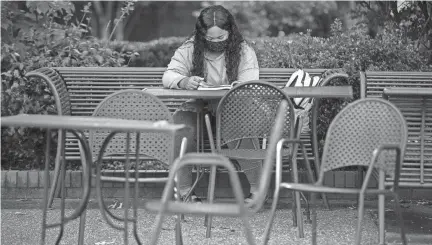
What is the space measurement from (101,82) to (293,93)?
2.00 metres

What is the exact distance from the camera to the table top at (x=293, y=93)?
530 cm

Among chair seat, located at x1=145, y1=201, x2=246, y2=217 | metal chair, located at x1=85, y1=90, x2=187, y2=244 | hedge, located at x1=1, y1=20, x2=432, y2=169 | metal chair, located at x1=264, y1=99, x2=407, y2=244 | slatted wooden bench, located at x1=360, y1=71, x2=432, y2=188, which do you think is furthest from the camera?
hedge, located at x1=1, y1=20, x2=432, y2=169

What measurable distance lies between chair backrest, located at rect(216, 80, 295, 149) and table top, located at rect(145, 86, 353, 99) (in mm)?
149

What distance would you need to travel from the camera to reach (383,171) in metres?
4.53

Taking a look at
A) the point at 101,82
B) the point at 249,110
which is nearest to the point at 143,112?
the point at 249,110

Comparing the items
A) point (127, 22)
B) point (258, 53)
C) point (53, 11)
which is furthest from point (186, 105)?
point (127, 22)

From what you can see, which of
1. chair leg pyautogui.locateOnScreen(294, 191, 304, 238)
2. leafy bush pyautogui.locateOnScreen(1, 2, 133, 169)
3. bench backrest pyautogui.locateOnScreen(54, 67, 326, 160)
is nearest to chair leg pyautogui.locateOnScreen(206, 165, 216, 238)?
chair leg pyautogui.locateOnScreen(294, 191, 304, 238)

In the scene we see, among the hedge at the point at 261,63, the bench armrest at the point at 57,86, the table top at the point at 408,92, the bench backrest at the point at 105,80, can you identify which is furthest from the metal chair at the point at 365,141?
the hedge at the point at 261,63

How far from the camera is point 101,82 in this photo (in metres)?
6.72

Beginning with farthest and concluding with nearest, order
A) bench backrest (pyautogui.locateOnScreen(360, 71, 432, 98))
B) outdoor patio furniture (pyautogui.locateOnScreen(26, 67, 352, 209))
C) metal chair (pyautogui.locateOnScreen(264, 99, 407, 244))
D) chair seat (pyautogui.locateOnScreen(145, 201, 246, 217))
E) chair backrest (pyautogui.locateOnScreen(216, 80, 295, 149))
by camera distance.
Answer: outdoor patio furniture (pyautogui.locateOnScreen(26, 67, 352, 209)) < bench backrest (pyautogui.locateOnScreen(360, 71, 432, 98)) < chair backrest (pyautogui.locateOnScreen(216, 80, 295, 149)) < metal chair (pyautogui.locateOnScreen(264, 99, 407, 244)) < chair seat (pyautogui.locateOnScreen(145, 201, 246, 217))

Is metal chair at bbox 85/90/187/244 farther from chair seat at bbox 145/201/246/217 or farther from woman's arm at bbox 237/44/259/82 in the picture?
woman's arm at bbox 237/44/259/82

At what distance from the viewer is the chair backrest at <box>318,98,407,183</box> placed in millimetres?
4449

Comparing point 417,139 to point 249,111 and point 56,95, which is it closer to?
point 249,111

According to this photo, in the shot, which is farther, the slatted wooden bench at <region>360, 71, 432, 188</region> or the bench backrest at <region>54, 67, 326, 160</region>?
the bench backrest at <region>54, 67, 326, 160</region>
